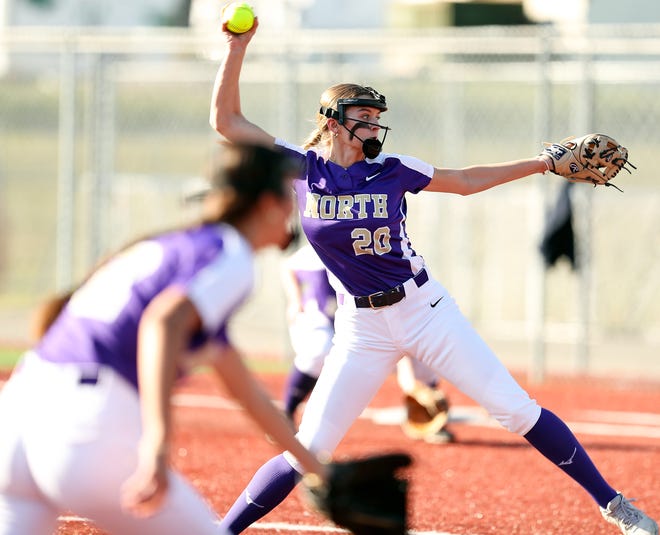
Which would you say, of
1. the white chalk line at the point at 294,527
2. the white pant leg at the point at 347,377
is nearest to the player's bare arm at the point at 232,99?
the white pant leg at the point at 347,377

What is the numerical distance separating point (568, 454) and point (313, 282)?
350 cm

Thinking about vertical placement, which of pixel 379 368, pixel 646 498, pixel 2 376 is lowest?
pixel 2 376

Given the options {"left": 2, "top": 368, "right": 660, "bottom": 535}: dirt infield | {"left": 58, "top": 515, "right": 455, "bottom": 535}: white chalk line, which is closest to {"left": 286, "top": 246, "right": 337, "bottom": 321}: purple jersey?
{"left": 2, "top": 368, "right": 660, "bottom": 535}: dirt infield

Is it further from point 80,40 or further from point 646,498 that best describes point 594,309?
point 646,498

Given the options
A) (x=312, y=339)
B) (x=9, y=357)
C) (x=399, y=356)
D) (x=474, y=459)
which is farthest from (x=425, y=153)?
(x=399, y=356)

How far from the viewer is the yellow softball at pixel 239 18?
5.15 meters

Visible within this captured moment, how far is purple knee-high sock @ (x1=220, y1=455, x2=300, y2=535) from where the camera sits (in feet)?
16.5

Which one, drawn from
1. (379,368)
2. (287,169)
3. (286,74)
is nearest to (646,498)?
(379,368)

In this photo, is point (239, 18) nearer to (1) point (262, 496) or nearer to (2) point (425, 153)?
(1) point (262, 496)

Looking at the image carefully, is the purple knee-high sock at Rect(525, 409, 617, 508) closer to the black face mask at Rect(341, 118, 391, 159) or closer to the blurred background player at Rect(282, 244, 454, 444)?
the black face mask at Rect(341, 118, 391, 159)

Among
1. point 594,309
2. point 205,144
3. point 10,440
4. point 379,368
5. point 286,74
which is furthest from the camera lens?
point 205,144

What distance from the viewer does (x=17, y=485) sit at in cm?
318

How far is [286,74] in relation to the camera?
1193cm

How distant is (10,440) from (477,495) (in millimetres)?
3956
